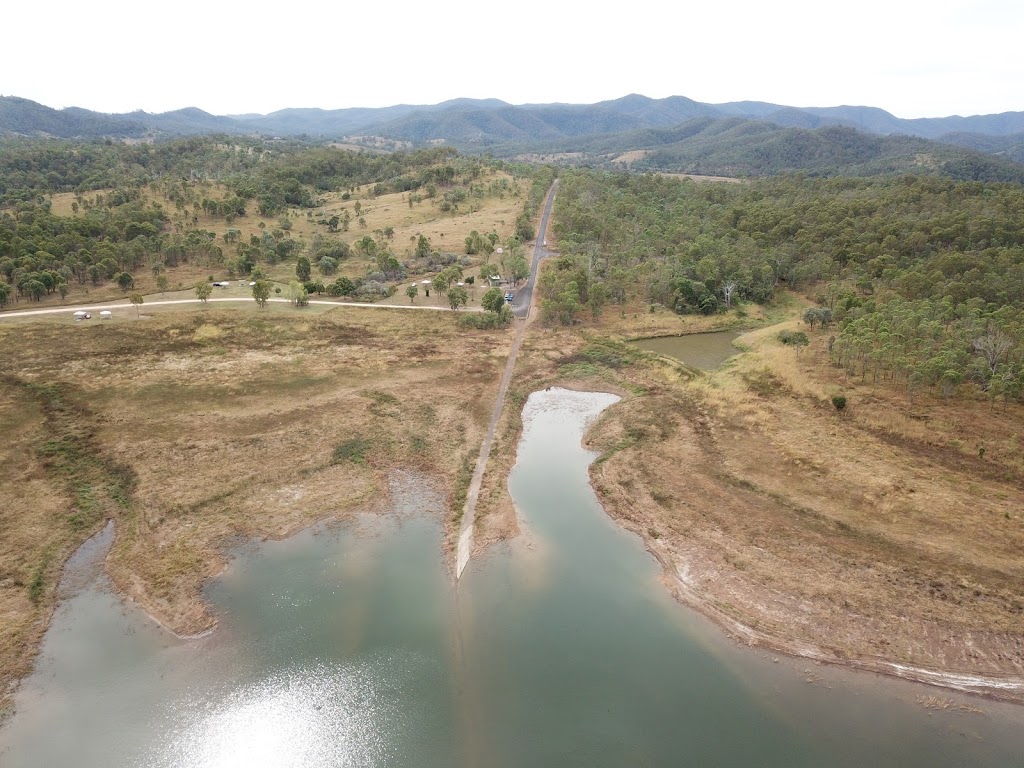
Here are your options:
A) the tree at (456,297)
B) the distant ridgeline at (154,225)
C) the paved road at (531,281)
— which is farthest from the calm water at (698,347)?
the distant ridgeline at (154,225)

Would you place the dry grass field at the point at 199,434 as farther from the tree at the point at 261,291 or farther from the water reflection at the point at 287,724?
the water reflection at the point at 287,724

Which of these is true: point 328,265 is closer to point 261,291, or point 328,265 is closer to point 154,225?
point 261,291

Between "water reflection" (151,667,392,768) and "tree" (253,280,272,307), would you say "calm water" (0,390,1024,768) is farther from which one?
"tree" (253,280,272,307)

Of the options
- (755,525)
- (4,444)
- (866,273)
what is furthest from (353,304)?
(866,273)

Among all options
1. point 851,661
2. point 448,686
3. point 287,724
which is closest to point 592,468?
point 851,661

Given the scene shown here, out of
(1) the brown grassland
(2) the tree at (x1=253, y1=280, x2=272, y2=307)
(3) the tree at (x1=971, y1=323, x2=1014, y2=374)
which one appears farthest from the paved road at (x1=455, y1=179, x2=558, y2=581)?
(3) the tree at (x1=971, y1=323, x2=1014, y2=374)

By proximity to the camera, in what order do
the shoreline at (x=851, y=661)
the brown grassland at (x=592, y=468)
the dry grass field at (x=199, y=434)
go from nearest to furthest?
the shoreline at (x=851, y=661), the brown grassland at (x=592, y=468), the dry grass field at (x=199, y=434)

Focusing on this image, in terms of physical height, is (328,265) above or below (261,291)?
below

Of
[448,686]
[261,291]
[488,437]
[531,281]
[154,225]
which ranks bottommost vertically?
[488,437]
